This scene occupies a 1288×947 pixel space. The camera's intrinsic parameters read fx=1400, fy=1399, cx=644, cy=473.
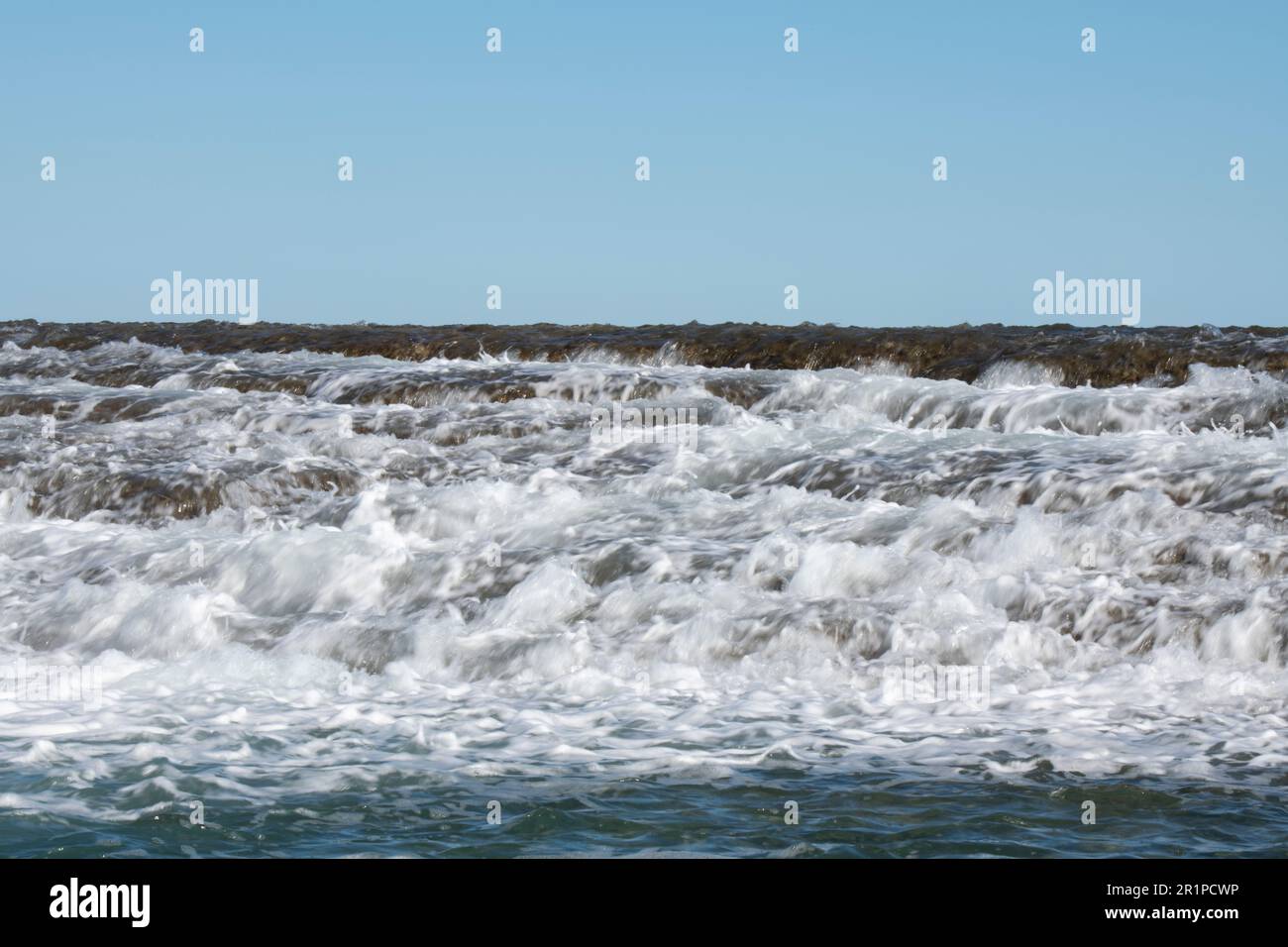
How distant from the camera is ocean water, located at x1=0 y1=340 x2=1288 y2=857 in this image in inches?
291

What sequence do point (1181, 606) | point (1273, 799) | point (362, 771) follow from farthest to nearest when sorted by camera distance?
point (1181, 606) < point (362, 771) < point (1273, 799)

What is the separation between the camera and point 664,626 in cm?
1160

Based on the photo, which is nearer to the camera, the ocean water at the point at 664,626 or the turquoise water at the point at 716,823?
the turquoise water at the point at 716,823

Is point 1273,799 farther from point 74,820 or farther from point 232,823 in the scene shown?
point 74,820

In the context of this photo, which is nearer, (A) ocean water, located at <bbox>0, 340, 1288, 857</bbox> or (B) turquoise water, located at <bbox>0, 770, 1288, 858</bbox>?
(B) turquoise water, located at <bbox>0, 770, 1288, 858</bbox>

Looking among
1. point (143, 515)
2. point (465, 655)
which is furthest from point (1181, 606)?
point (143, 515)

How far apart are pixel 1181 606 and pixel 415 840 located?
6836 millimetres

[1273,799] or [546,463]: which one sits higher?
[546,463]

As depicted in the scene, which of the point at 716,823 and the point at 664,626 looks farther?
the point at 664,626

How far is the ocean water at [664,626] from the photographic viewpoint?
7395 mm

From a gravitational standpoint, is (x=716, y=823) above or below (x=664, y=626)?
below
